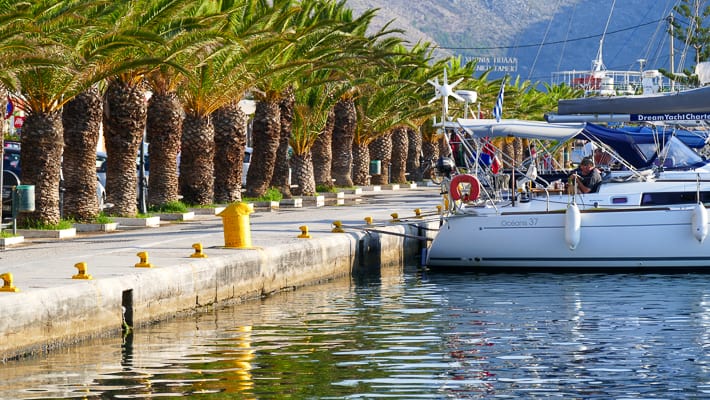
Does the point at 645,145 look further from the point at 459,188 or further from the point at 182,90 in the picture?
the point at 182,90

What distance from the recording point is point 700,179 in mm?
26672

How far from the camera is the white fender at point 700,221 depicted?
25.1 m

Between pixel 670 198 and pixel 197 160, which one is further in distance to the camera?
pixel 197 160

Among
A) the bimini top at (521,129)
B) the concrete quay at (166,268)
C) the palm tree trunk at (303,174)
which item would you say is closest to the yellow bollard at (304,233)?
the concrete quay at (166,268)

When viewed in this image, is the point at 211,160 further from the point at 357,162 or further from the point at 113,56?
the point at 357,162

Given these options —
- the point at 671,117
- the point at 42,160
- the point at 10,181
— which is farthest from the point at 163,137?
the point at 671,117

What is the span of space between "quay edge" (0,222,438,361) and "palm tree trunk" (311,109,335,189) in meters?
16.6

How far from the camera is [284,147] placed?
137 ft

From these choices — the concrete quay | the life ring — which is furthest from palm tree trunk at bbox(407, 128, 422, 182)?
the life ring

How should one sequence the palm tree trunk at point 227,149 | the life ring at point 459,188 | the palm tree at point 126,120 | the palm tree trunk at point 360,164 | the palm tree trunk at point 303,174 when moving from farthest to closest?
the palm tree trunk at point 360,164 → the palm tree trunk at point 303,174 → the palm tree trunk at point 227,149 → the palm tree at point 126,120 → the life ring at point 459,188

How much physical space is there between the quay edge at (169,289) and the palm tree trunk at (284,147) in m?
11.4

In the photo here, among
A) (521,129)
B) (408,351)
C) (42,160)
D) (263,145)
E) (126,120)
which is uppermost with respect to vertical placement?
(126,120)

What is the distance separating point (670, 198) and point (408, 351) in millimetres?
10933

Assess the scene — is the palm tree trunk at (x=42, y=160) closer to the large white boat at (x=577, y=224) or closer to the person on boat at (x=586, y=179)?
the large white boat at (x=577, y=224)
